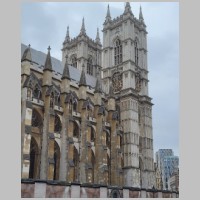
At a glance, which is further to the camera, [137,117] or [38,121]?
[137,117]

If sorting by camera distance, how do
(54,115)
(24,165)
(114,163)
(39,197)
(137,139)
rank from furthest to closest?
(137,139)
(114,163)
(54,115)
(24,165)
(39,197)

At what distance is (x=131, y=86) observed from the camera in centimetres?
4847

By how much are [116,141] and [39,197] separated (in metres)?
28.4

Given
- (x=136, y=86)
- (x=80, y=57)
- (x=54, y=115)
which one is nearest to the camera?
(x=54, y=115)

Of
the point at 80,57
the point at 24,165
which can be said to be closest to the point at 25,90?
the point at 24,165

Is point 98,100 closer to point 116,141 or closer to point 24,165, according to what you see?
point 116,141

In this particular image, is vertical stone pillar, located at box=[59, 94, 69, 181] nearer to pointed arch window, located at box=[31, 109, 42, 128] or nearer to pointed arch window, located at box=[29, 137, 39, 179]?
pointed arch window, located at box=[31, 109, 42, 128]

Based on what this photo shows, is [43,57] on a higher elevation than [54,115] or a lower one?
higher

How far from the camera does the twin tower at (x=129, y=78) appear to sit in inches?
1805

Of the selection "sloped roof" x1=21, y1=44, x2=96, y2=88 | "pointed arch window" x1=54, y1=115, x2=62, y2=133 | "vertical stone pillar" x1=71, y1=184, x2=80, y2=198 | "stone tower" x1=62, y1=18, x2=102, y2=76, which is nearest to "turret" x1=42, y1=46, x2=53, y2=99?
"sloped roof" x1=21, y1=44, x2=96, y2=88

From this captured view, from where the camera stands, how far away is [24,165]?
2973cm

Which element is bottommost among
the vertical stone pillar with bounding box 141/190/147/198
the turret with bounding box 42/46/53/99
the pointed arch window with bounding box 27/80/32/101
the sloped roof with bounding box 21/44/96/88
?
the vertical stone pillar with bounding box 141/190/147/198

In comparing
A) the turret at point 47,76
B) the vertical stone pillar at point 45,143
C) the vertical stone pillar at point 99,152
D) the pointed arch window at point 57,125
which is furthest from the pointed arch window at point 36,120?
the vertical stone pillar at point 99,152

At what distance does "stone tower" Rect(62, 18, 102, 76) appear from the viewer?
57938 mm
